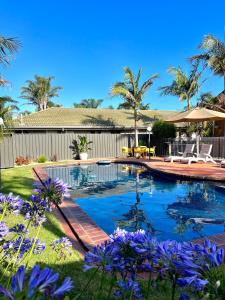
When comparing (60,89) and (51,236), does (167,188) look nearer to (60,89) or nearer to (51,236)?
(51,236)

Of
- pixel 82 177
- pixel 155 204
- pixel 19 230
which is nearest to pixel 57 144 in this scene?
pixel 82 177

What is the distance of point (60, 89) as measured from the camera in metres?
43.7

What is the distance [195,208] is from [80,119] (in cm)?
1972

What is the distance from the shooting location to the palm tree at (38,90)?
134ft

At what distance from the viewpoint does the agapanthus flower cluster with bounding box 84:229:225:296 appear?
105 cm

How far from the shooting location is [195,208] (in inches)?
314

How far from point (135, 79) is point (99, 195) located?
14.9 meters

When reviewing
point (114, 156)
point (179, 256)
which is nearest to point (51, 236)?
point (179, 256)

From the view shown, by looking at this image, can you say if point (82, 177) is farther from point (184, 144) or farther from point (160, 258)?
point (160, 258)

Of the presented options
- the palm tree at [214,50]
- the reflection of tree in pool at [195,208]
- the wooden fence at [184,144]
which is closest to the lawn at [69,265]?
the reflection of tree in pool at [195,208]

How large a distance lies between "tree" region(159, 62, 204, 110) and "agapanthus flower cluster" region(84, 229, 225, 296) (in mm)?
24727

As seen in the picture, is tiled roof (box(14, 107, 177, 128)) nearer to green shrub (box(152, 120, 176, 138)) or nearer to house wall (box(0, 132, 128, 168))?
green shrub (box(152, 120, 176, 138))

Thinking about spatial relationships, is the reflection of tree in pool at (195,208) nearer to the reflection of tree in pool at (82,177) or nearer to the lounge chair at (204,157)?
the reflection of tree in pool at (82,177)

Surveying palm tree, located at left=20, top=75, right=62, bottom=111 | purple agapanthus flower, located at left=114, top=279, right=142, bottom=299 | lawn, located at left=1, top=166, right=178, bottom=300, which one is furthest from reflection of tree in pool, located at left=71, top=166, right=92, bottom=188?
palm tree, located at left=20, top=75, right=62, bottom=111
